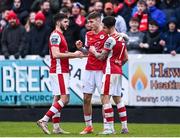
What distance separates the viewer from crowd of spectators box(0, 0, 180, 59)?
19.9 metres

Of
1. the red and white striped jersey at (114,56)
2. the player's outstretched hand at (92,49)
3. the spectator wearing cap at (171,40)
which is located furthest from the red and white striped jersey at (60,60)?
the spectator wearing cap at (171,40)

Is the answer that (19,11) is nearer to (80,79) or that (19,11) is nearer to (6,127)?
(80,79)

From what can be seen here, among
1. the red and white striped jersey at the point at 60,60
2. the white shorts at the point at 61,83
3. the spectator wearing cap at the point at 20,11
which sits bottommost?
the white shorts at the point at 61,83

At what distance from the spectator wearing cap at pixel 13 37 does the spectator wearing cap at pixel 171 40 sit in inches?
145

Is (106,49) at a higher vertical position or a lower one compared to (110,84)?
higher

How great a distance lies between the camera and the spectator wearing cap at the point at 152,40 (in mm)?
19938

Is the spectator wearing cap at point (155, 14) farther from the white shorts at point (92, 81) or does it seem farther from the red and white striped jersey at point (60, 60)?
the red and white striped jersey at point (60, 60)

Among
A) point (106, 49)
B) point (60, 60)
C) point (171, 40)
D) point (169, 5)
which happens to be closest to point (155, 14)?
point (169, 5)

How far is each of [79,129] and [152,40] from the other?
370cm

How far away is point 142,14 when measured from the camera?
68.8ft

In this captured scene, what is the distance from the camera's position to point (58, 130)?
Answer: 52.8 feet

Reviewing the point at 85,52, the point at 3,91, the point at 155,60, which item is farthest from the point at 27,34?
the point at 85,52

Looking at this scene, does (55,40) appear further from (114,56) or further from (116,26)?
(116,26)

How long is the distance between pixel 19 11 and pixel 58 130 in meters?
7.87
